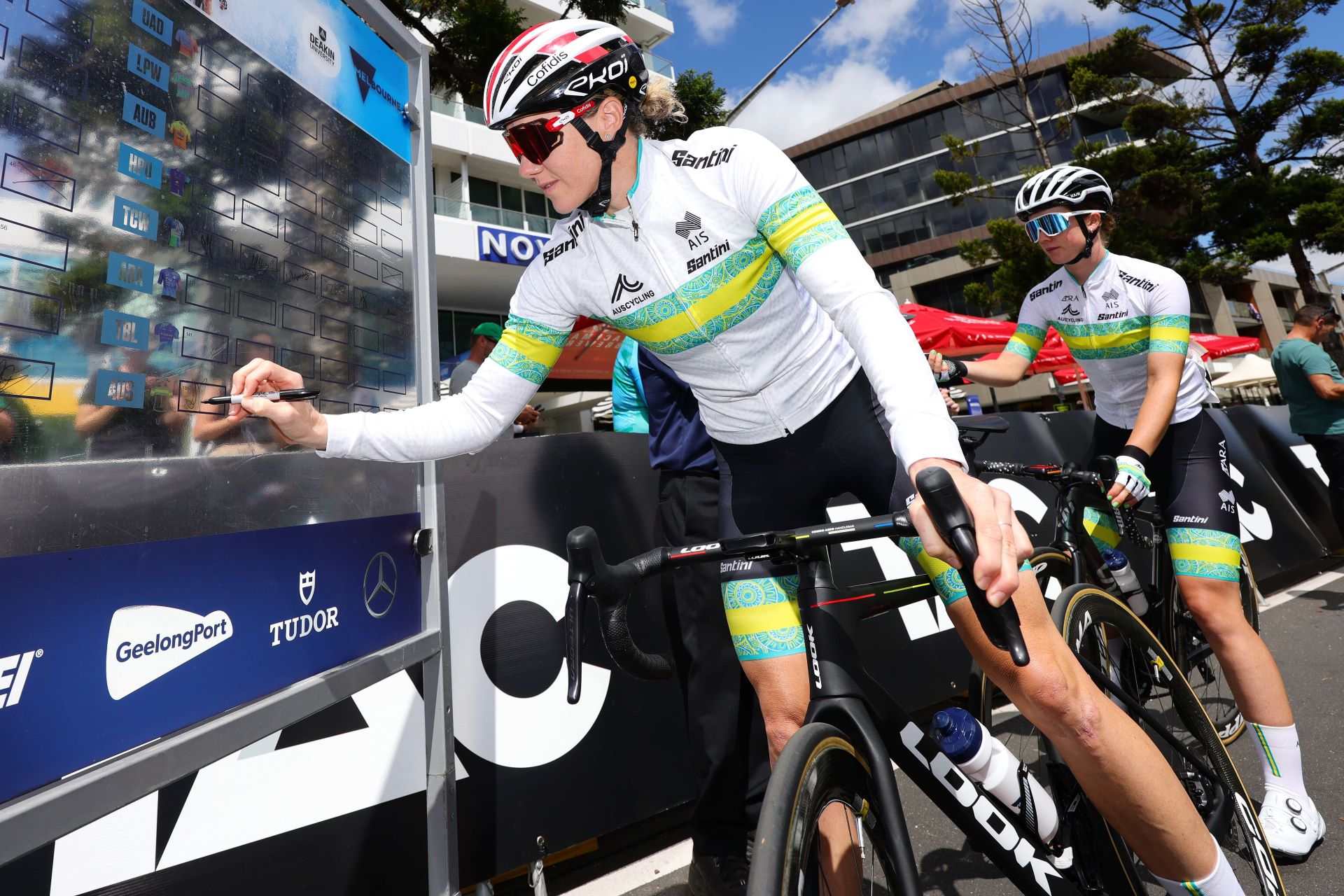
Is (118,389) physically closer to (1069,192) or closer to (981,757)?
(981,757)

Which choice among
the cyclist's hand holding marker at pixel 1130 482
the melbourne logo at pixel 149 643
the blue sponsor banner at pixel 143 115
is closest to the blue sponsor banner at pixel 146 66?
the blue sponsor banner at pixel 143 115

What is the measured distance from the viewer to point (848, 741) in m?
1.43

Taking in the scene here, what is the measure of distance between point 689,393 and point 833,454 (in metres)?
1.14

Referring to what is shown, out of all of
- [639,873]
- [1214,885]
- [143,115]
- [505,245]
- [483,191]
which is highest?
[483,191]

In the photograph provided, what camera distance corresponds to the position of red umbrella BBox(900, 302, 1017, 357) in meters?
11.2

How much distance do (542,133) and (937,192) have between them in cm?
5822

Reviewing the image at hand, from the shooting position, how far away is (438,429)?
6.36ft

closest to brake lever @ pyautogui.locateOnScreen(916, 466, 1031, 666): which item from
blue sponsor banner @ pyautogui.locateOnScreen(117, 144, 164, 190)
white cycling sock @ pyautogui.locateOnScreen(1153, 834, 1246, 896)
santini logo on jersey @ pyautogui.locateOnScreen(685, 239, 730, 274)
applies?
santini logo on jersey @ pyautogui.locateOnScreen(685, 239, 730, 274)

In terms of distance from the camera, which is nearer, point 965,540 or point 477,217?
point 965,540

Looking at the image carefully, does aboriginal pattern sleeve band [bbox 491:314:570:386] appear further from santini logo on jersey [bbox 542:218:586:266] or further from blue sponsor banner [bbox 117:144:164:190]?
blue sponsor banner [bbox 117:144:164:190]

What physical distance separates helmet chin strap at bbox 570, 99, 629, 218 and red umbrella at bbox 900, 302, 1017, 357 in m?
9.35

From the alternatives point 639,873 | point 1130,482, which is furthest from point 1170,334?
point 639,873

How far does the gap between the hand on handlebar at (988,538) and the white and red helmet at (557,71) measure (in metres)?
1.32

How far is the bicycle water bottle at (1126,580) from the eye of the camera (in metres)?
3.09
